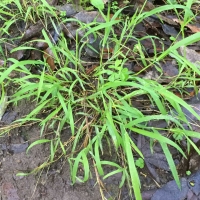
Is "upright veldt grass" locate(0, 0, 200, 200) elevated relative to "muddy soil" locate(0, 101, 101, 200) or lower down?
elevated

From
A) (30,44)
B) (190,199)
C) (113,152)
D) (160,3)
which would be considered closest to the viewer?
(190,199)

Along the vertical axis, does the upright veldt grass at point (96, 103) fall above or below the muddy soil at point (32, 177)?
above

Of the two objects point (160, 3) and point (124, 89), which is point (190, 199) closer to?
point (124, 89)

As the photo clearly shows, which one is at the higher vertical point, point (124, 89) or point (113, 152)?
point (124, 89)

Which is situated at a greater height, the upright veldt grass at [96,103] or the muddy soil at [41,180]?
the upright veldt grass at [96,103]

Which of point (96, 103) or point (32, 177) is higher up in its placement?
point (96, 103)

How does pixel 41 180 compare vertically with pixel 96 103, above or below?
below

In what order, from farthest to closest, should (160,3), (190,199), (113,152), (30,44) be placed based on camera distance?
(160,3) → (30,44) → (113,152) → (190,199)

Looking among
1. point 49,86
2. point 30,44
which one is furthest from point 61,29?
point 49,86

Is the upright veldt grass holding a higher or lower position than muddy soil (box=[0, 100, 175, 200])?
higher

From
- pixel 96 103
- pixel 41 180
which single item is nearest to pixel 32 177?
pixel 41 180

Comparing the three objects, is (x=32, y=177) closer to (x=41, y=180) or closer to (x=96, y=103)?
(x=41, y=180)
